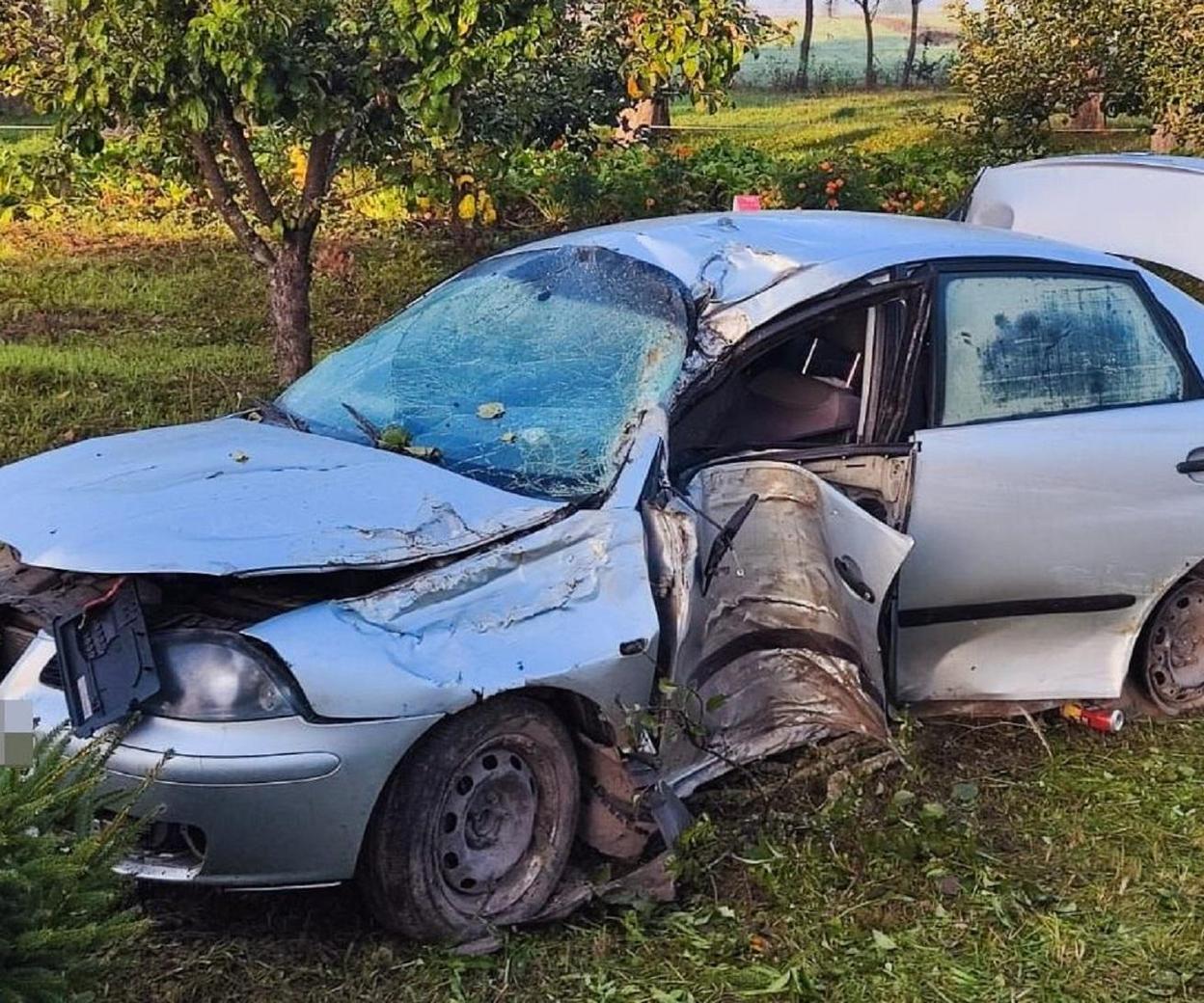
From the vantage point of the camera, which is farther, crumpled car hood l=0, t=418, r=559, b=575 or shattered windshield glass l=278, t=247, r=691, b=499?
shattered windshield glass l=278, t=247, r=691, b=499

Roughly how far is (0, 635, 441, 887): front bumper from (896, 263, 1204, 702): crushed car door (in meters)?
1.78

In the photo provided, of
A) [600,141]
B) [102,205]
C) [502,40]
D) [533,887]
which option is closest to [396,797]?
[533,887]

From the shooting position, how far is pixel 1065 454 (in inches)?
179

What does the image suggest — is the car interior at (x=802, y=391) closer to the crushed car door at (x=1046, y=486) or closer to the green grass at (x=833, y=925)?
the crushed car door at (x=1046, y=486)

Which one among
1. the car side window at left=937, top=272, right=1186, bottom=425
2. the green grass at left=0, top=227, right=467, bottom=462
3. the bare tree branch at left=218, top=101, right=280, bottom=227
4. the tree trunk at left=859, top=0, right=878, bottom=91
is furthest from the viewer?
the tree trunk at left=859, top=0, right=878, bottom=91

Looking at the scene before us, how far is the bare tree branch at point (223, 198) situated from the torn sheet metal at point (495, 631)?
3.63m

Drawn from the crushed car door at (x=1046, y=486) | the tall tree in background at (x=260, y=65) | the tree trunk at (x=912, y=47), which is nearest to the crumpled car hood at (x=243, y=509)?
the crushed car door at (x=1046, y=486)

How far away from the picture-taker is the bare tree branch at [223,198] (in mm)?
6531

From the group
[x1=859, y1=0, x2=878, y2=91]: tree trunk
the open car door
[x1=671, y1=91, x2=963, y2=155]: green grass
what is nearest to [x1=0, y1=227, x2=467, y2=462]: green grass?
the open car door

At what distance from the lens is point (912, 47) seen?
33531 millimetres

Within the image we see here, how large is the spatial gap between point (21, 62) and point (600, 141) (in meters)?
2.69

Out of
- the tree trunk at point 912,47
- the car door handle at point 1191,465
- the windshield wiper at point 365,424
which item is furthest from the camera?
the tree trunk at point 912,47

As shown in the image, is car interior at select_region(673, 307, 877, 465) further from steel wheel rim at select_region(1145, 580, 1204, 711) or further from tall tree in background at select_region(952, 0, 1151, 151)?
tall tree in background at select_region(952, 0, 1151, 151)

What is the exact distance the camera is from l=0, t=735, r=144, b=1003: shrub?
8.20ft
